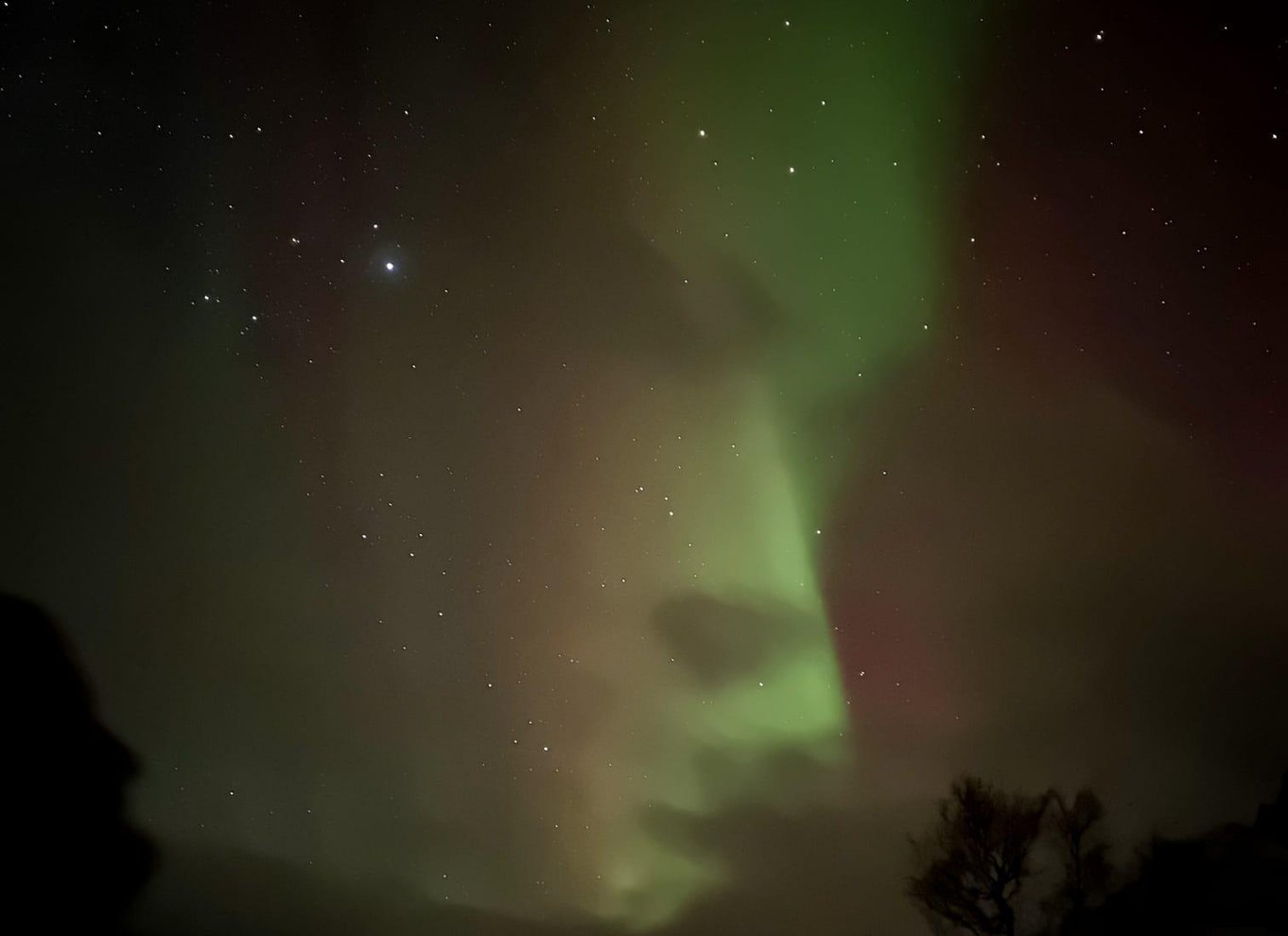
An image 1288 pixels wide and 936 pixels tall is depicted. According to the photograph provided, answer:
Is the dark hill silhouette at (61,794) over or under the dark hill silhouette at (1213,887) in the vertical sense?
over

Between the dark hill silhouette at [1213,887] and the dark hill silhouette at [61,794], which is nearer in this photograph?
the dark hill silhouette at [1213,887]

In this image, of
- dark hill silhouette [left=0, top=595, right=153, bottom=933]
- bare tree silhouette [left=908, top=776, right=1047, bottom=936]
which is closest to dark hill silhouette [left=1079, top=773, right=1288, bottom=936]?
bare tree silhouette [left=908, top=776, right=1047, bottom=936]

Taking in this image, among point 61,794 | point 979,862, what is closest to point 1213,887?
point 979,862

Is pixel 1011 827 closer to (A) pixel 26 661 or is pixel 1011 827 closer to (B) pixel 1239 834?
(B) pixel 1239 834

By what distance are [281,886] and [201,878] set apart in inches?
1265

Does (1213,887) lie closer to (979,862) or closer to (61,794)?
(979,862)

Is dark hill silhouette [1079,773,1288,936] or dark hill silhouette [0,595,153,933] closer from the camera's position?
dark hill silhouette [1079,773,1288,936]

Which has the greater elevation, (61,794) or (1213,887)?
(61,794)

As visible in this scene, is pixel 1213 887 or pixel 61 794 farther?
pixel 61 794

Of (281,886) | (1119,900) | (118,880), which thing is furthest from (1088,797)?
(281,886)

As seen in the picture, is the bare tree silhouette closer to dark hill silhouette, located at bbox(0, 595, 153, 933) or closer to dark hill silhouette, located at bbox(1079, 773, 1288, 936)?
dark hill silhouette, located at bbox(1079, 773, 1288, 936)

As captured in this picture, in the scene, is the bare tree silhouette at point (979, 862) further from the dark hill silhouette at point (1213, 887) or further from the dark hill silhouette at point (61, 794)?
the dark hill silhouette at point (61, 794)

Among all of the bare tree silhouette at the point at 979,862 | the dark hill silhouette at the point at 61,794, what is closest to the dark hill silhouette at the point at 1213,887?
the bare tree silhouette at the point at 979,862

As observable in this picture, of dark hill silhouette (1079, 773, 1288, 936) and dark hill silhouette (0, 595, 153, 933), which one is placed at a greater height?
dark hill silhouette (0, 595, 153, 933)
